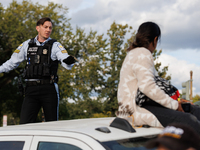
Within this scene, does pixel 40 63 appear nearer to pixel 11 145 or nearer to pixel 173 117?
pixel 11 145

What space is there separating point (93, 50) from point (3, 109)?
33.4 ft

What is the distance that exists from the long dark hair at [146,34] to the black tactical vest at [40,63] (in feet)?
5.62

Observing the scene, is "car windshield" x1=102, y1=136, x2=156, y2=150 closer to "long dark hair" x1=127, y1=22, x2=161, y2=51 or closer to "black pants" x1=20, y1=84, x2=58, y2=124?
"long dark hair" x1=127, y1=22, x2=161, y2=51

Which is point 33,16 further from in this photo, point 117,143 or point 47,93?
point 117,143

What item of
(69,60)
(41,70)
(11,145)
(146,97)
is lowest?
(11,145)

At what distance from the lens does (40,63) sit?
13.7 feet

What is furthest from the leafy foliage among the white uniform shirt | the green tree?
the white uniform shirt

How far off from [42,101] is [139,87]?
6.26 feet

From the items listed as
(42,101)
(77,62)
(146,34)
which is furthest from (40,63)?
(77,62)

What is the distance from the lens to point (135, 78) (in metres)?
2.53

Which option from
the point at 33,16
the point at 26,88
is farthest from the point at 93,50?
the point at 26,88

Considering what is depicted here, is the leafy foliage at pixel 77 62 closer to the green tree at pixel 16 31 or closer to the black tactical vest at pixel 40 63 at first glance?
the green tree at pixel 16 31

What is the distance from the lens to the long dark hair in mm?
2713

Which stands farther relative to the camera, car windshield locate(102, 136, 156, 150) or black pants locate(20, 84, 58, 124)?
black pants locate(20, 84, 58, 124)
